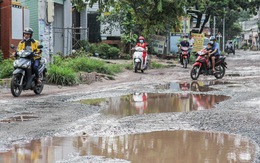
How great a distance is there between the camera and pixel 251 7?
114 ft

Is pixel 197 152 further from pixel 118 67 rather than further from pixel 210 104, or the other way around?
pixel 118 67

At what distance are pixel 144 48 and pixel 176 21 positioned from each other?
109 inches

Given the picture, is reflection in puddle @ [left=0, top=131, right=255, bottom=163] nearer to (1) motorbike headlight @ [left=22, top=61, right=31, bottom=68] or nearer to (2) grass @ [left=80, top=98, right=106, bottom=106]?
(2) grass @ [left=80, top=98, right=106, bottom=106]

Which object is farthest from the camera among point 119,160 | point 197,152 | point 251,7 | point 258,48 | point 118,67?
point 258,48

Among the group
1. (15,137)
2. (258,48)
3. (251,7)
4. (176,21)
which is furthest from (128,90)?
(258,48)

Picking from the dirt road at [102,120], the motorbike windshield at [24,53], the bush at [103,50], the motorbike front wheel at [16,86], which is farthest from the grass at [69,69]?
the bush at [103,50]

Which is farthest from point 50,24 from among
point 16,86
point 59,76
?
point 16,86

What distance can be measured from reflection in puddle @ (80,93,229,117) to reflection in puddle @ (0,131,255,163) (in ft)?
6.77

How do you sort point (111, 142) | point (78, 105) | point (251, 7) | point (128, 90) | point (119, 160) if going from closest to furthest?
point (119, 160) < point (111, 142) < point (78, 105) < point (128, 90) < point (251, 7)

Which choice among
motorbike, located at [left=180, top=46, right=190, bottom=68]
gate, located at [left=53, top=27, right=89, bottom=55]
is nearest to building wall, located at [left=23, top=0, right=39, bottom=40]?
gate, located at [left=53, top=27, right=89, bottom=55]

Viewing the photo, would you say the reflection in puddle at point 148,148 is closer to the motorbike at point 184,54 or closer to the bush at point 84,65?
the bush at point 84,65

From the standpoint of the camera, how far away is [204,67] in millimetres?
16094

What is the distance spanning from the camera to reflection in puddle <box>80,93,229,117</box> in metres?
8.18

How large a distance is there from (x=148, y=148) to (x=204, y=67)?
11255 mm
